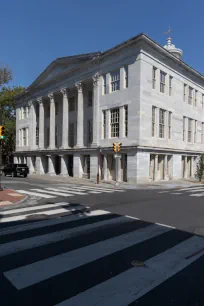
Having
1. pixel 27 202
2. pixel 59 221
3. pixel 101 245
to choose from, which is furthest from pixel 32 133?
pixel 101 245

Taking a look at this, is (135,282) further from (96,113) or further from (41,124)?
(41,124)

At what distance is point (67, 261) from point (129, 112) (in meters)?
21.1

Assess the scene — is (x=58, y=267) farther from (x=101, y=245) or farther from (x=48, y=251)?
(x=101, y=245)

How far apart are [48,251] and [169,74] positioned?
26.2 m

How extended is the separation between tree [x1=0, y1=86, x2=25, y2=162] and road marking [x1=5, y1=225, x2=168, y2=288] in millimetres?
46743

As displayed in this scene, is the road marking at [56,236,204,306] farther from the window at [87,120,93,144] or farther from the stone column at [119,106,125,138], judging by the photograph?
the window at [87,120,93,144]

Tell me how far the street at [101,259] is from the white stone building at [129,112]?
53.4 ft

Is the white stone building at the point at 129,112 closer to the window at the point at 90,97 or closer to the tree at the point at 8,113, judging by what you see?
the window at the point at 90,97

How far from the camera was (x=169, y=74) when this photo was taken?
27375 millimetres

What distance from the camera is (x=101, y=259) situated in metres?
4.72

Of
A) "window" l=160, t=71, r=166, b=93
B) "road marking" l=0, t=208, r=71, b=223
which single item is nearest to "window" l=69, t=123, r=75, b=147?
"window" l=160, t=71, r=166, b=93

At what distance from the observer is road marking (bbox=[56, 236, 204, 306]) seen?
3385 mm

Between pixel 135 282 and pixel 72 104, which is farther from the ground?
pixel 72 104

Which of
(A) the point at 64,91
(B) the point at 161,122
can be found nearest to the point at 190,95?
(B) the point at 161,122
